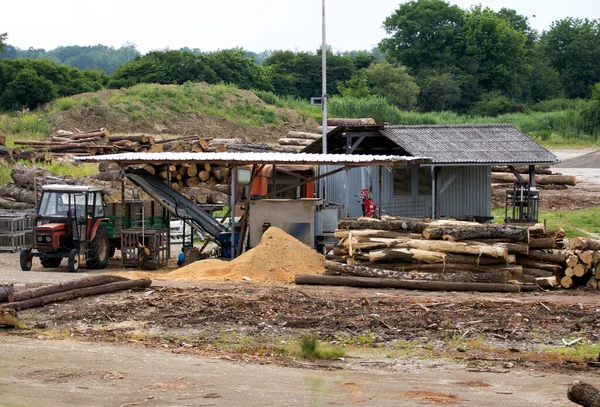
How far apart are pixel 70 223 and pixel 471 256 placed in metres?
9.36

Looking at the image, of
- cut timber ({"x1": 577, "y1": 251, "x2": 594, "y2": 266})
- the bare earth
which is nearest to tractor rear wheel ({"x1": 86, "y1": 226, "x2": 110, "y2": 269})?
the bare earth

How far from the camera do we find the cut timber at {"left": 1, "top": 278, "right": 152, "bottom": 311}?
16500 mm

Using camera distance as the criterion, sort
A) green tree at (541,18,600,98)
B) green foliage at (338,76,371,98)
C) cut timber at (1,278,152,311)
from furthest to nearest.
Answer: green tree at (541,18,600,98)
green foliage at (338,76,371,98)
cut timber at (1,278,152,311)

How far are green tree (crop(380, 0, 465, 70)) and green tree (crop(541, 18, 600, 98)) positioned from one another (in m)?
12.8

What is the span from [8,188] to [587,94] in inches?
2944

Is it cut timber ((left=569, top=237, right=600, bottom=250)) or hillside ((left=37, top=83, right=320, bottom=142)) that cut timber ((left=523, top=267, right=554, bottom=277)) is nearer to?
cut timber ((left=569, top=237, right=600, bottom=250))

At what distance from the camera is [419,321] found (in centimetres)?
1591

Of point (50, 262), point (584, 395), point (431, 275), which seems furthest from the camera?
point (50, 262)

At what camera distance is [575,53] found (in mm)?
98562

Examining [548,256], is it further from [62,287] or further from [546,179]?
[546,179]

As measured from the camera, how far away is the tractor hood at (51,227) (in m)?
22.2

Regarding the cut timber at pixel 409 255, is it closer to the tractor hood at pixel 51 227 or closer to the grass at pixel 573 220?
the tractor hood at pixel 51 227

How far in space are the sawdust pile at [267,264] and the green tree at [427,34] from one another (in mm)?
71238

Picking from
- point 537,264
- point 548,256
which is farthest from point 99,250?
point 548,256
